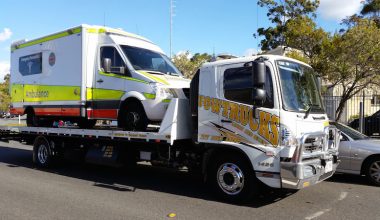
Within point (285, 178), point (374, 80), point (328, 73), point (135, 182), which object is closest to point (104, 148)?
point (135, 182)

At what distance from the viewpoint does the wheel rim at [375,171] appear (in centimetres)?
846

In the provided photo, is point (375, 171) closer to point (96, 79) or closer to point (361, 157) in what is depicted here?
point (361, 157)

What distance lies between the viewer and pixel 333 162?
713cm

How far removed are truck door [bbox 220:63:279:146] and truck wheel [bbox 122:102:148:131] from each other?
81.5 inches

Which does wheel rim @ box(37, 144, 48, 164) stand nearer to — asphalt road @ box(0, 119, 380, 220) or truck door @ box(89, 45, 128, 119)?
asphalt road @ box(0, 119, 380, 220)

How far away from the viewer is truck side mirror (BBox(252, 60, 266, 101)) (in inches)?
242

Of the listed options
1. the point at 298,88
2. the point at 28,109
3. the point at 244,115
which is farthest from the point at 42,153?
the point at 298,88

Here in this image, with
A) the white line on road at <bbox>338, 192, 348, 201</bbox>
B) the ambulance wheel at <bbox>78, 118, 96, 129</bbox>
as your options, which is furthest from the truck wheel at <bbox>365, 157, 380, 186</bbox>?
the ambulance wheel at <bbox>78, 118, 96, 129</bbox>

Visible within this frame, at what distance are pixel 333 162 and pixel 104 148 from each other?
5162 millimetres

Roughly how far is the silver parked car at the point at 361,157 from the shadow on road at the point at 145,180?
6.81ft

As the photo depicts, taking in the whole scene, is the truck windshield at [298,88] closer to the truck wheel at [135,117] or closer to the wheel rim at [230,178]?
the wheel rim at [230,178]

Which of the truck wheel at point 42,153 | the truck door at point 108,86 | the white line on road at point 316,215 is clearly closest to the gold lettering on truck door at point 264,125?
the white line on road at point 316,215

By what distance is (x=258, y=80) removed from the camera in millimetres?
6160

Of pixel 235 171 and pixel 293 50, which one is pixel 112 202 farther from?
pixel 293 50
